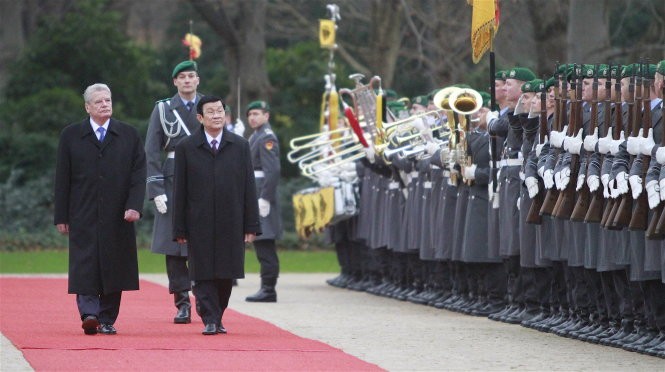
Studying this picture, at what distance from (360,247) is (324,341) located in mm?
8696

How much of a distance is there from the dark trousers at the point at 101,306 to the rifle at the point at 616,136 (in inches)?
142

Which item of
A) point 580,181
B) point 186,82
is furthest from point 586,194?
point 186,82

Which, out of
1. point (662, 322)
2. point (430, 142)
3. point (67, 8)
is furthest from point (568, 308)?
point (67, 8)

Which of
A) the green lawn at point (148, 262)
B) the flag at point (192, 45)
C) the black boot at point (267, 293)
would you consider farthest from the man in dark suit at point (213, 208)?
the green lawn at point (148, 262)

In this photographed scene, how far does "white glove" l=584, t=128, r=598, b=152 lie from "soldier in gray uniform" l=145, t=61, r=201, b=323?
3.41 metres

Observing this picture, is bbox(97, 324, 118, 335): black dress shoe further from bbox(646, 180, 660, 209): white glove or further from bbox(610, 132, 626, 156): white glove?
bbox(646, 180, 660, 209): white glove

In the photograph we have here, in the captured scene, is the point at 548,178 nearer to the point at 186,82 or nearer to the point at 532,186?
the point at 532,186

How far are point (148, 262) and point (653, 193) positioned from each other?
16.9 metres

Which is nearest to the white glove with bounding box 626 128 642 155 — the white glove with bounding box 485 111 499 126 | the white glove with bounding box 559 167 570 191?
the white glove with bounding box 559 167 570 191

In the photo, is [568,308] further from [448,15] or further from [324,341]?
[448,15]

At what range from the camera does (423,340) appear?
1214 cm

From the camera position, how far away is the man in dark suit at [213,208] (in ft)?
40.5

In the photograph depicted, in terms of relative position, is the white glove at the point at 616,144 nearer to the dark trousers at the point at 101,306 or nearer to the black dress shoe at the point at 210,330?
the black dress shoe at the point at 210,330

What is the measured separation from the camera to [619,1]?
3039cm
